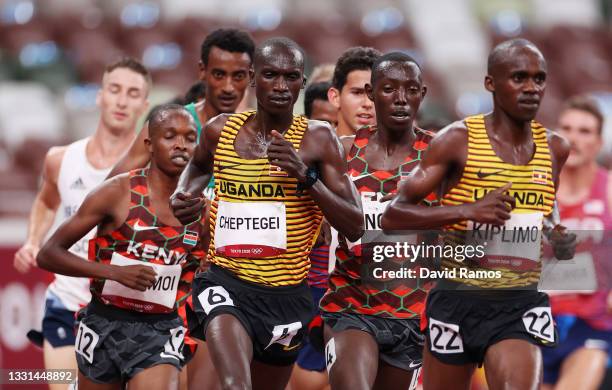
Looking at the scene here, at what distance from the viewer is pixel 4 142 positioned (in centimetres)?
1422

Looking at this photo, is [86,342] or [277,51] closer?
[277,51]

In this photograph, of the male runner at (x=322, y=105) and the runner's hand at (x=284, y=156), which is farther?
the male runner at (x=322, y=105)

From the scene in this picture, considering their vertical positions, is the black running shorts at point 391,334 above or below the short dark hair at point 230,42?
below

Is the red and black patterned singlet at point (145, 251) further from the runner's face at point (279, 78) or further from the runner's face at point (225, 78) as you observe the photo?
the runner's face at point (225, 78)

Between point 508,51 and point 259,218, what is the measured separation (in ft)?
4.77

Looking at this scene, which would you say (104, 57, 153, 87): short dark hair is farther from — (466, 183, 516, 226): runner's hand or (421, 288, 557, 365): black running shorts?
(466, 183, 516, 226): runner's hand

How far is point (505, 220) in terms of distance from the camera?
5.78m

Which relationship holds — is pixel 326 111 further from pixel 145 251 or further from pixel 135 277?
pixel 135 277

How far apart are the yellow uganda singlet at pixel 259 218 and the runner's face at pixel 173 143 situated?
0.60 m

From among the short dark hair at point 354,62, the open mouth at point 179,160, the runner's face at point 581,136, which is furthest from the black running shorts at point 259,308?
the runner's face at point 581,136

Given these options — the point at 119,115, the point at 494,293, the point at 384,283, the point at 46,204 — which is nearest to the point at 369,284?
the point at 384,283

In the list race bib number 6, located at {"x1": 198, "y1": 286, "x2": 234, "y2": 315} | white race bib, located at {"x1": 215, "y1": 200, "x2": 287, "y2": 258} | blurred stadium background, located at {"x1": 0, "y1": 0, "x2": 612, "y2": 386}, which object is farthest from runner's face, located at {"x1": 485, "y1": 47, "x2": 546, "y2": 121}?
blurred stadium background, located at {"x1": 0, "y1": 0, "x2": 612, "y2": 386}

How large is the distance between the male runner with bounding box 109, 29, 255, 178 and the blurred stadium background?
12.5ft

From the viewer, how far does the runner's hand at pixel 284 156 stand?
233 inches
